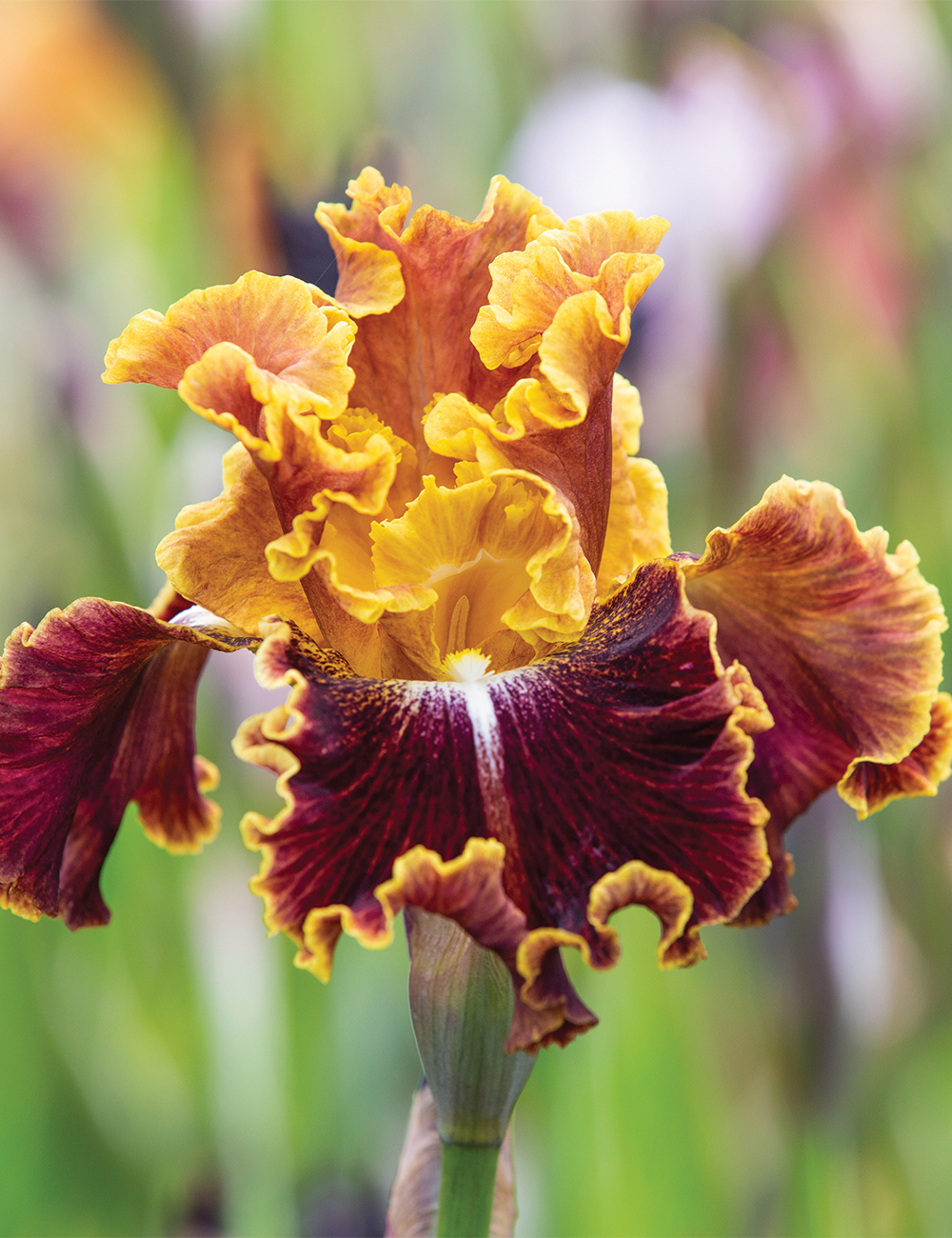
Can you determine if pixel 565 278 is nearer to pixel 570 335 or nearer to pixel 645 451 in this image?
pixel 570 335

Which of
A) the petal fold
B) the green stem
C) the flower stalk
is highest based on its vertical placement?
the petal fold

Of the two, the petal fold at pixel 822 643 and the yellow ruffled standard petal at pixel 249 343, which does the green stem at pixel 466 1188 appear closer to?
the petal fold at pixel 822 643

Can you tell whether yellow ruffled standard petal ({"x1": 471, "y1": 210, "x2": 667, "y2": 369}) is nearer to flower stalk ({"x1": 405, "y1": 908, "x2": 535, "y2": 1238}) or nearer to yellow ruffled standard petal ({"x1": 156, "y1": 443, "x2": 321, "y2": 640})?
yellow ruffled standard petal ({"x1": 156, "y1": 443, "x2": 321, "y2": 640})

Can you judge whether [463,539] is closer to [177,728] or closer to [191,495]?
[177,728]

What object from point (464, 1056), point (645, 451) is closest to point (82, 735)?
point (464, 1056)

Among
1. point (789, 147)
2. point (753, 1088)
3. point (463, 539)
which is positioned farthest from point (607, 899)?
point (789, 147)

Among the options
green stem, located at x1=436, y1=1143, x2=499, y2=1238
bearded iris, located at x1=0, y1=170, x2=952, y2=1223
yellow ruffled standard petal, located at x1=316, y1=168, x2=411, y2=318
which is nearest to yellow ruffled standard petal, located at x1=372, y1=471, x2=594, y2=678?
bearded iris, located at x1=0, y1=170, x2=952, y2=1223
